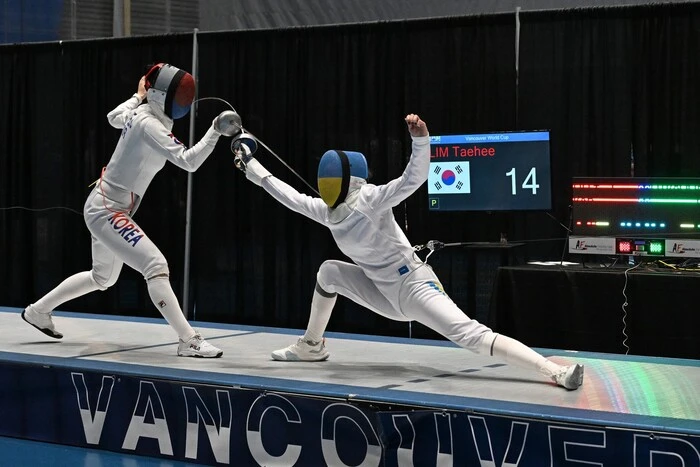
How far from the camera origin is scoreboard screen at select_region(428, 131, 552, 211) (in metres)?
5.89

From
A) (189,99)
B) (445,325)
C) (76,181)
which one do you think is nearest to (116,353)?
(189,99)

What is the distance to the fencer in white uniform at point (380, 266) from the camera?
10.7 ft

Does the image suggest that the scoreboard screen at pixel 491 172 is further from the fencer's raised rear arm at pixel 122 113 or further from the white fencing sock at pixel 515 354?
the white fencing sock at pixel 515 354

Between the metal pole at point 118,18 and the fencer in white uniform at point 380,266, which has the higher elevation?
the metal pole at point 118,18

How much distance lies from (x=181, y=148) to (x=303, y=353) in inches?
36.6

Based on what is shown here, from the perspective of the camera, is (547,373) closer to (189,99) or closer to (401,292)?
(401,292)

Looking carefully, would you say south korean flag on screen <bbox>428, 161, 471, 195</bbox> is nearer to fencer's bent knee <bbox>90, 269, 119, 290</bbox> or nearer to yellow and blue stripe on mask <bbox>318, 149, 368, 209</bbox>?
fencer's bent knee <bbox>90, 269, 119, 290</bbox>

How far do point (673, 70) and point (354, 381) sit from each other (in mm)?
3635

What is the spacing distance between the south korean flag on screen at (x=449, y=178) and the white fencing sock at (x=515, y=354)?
290 cm

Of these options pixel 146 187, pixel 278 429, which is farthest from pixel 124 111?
pixel 278 429

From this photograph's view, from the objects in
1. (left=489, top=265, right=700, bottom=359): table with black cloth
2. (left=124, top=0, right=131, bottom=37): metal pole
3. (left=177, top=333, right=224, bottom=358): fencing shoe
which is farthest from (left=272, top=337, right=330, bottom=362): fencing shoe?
(left=124, top=0, right=131, bottom=37): metal pole

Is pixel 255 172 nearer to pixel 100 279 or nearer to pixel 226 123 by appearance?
pixel 226 123

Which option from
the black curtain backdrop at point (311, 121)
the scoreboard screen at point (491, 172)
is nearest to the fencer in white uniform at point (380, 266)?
the scoreboard screen at point (491, 172)

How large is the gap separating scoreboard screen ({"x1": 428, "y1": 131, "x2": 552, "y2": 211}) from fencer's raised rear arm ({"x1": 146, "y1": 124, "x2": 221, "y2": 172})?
97.0 inches
